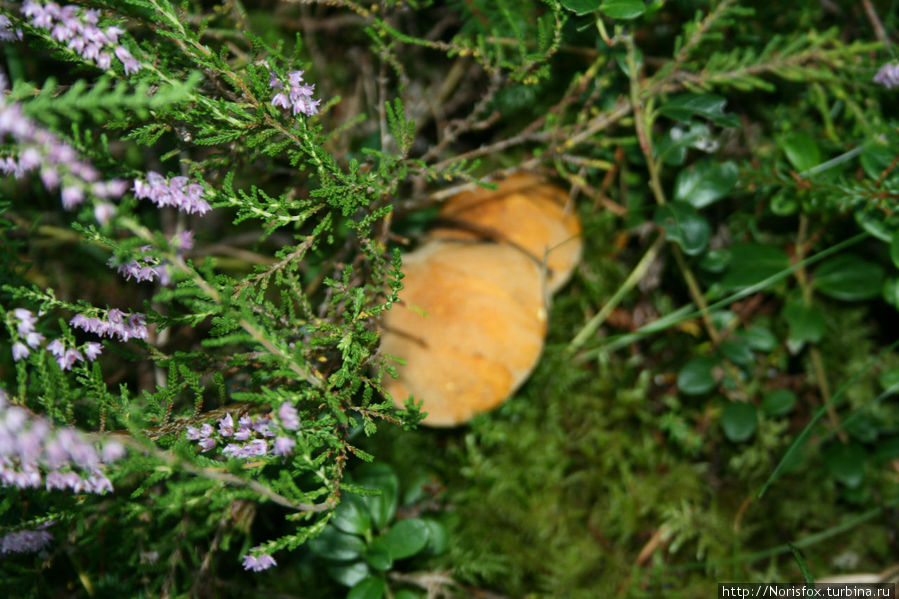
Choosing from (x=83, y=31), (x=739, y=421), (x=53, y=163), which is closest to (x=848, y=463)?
(x=739, y=421)

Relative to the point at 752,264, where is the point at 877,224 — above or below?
above

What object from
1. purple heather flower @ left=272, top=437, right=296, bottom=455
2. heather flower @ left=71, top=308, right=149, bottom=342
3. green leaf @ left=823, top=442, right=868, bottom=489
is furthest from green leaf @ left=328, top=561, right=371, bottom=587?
green leaf @ left=823, top=442, right=868, bottom=489

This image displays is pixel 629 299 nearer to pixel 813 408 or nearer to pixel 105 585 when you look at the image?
pixel 813 408

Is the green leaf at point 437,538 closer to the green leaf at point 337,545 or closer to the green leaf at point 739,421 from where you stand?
the green leaf at point 337,545

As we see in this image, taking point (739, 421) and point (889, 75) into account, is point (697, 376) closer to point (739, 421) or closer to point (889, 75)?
point (739, 421)

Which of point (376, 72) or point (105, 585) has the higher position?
point (376, 72)

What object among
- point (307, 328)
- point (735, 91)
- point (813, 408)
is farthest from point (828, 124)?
point (307, 328)

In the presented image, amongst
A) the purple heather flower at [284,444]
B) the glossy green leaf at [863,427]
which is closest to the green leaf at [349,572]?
the purple heather flower at [284,444]
